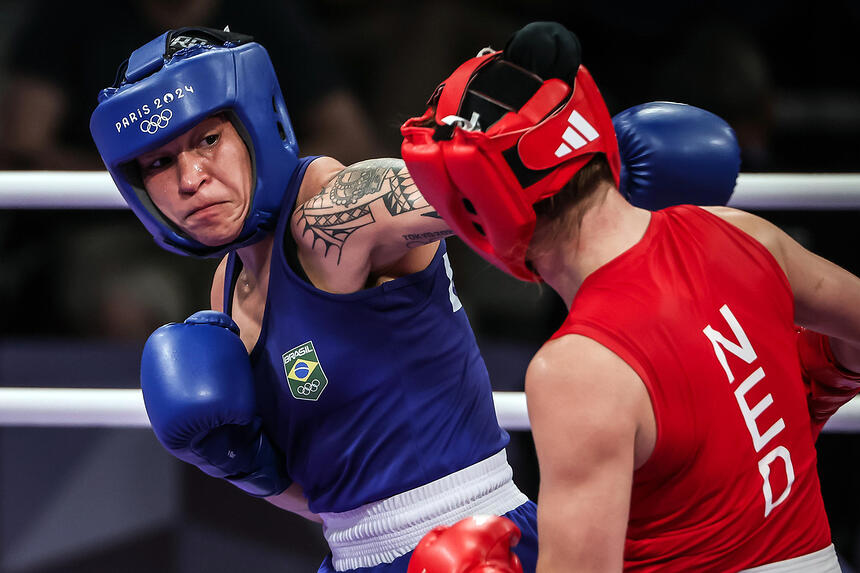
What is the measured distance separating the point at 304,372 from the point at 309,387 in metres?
0.03

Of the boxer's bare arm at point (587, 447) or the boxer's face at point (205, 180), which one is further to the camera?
the boxer's face at point (205, 180)

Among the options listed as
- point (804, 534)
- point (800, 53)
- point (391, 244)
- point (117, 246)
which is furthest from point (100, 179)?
point (800, 53)

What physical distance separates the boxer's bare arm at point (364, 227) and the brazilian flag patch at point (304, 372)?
110 mm

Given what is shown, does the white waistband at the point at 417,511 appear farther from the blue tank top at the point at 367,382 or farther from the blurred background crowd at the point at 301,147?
the blurred background crowd at the point at 301,147

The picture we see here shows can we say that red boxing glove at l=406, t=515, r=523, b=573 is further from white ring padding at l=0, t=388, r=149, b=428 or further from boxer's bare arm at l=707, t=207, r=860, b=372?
white ring padding at l=0, t=388, r=149, b=428

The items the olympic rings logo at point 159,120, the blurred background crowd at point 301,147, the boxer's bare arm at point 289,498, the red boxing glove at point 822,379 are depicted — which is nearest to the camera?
the red boxing glove at point 822,379

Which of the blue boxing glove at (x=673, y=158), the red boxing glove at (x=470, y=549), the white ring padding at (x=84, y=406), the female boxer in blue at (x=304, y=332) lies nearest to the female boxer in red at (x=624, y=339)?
the red boxing glove at (x=470, y=549)

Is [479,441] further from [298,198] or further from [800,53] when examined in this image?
[800,53]

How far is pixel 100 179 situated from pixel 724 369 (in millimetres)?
1289

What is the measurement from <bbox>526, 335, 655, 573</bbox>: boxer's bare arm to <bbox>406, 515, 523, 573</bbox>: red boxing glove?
0.13 m

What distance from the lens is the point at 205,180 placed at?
1.54m

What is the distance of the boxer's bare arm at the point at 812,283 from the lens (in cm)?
118

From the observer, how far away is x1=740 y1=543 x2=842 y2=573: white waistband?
3.67 ft

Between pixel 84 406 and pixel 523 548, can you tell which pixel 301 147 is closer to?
pixel 84 406
